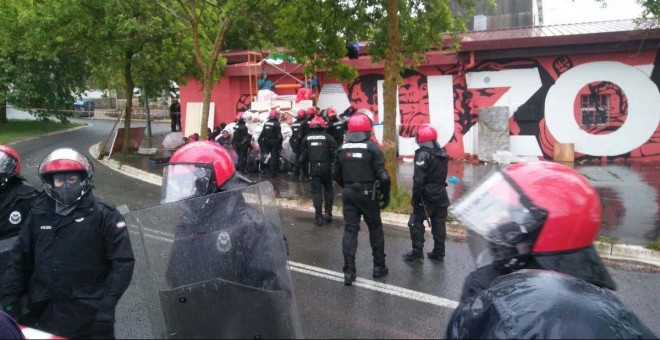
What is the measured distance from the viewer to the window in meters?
14.8

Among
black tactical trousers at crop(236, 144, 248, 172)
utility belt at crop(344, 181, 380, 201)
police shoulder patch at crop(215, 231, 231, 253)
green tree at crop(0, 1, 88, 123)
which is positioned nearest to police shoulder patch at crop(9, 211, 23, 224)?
police shoulder patch at crop(215, 231, 231, 253)

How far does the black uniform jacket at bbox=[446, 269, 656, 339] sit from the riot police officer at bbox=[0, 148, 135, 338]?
7.50ft

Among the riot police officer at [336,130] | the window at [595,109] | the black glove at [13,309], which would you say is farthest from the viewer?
the window at [595,109]

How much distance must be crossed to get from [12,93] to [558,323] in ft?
93.7

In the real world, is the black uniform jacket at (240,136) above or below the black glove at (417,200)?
above

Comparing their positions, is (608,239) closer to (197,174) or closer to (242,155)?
(197,174)

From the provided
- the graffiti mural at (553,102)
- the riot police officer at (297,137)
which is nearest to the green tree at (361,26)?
the riot police officer at (297,137)

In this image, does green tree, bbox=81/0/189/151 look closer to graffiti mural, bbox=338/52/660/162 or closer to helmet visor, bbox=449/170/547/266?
graffiti mural, bbox=338/52/660/162

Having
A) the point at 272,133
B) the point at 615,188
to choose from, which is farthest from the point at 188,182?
the point at 272,133

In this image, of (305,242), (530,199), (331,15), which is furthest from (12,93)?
(530,199)

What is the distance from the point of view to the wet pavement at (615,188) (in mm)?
8469

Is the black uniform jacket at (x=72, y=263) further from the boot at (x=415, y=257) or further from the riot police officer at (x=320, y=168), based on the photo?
the riot police officer at (x=320, y=168)

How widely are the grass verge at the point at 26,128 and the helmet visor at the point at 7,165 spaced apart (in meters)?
21.6

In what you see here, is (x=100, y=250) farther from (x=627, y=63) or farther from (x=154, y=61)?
(x=154, y=61)
